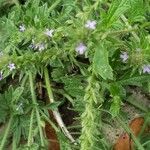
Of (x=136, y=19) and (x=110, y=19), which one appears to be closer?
(x=110, y=19)

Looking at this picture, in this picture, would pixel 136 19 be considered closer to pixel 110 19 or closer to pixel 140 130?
pixel 110 19

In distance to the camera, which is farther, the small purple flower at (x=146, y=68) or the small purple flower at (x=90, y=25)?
the small purple flower at (x=146, y=68)

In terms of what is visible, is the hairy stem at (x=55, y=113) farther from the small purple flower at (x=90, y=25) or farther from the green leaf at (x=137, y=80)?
the small purple flower at (x=90, y=25)

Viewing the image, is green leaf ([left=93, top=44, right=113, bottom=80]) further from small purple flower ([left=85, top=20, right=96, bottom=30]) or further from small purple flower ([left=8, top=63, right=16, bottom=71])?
small purple flower ([left=8, top=63, right=16, bottom=71])

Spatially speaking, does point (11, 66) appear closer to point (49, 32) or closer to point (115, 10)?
point (49, 32)

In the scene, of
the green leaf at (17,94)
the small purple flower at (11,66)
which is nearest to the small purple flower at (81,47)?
the small purple flower at (11,66)

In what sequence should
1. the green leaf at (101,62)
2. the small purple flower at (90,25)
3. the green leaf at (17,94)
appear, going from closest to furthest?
the small purple flower at (90,25) < the green leaf at (101,62) < the green leaf at (17,94)

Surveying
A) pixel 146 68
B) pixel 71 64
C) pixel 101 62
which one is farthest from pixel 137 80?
pixel 71 64

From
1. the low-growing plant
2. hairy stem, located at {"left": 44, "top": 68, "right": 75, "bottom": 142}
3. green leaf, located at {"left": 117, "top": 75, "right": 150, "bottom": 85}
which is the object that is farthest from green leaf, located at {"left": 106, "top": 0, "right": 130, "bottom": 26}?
hairy stem, located at {"left": 44, "top": 68, "right": 75, "bottom": 142}

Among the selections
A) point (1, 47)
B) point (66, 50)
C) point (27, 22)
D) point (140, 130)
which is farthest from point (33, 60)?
point (140, 130)
